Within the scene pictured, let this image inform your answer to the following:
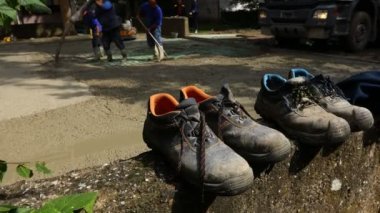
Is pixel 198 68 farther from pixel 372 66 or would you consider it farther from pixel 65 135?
pixel 65 135

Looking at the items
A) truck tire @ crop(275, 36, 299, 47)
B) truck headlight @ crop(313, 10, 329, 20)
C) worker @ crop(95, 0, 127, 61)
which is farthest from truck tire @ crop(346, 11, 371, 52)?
worker @ crop(95, 0, 127, 61)

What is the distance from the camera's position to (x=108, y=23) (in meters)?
11.2

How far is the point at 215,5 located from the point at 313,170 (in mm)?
22073

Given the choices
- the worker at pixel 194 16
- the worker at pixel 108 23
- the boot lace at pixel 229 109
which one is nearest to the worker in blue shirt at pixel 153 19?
the worker at pixel 108 23

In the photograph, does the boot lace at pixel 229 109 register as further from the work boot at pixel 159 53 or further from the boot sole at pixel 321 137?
the work boot at pixel 159 53

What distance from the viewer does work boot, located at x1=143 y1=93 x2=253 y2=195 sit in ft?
5.67

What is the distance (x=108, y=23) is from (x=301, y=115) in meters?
9.44

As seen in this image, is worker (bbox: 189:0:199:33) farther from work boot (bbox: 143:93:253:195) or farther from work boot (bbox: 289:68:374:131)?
work boot (bbox: 143:93:253:195)

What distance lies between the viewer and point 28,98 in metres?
7.57

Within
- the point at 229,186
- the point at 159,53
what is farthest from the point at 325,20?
the point at 229,186

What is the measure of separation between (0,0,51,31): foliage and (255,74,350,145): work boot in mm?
1203

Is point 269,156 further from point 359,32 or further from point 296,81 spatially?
point 359,32

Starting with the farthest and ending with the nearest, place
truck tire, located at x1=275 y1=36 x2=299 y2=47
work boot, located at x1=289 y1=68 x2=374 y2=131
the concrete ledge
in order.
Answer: the concrete ledge < truck tire, located at x1=275 y1=36 x2=299 y2=47 < work boot, located at x1=289 y1=68 x2=374 y2=131

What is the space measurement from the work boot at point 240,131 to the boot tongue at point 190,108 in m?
0.14
